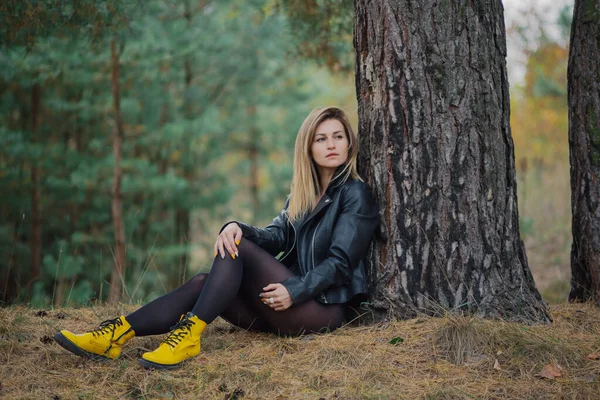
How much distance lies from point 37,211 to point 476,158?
26.6ft

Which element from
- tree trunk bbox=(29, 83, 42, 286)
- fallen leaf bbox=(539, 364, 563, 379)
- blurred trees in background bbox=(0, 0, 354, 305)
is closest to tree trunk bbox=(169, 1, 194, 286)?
blurred trees in background bbox=(0, 0, 354, 305)

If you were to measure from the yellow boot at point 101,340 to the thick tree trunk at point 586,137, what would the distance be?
2853 mm

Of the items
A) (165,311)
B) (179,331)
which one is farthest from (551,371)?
(165,311)

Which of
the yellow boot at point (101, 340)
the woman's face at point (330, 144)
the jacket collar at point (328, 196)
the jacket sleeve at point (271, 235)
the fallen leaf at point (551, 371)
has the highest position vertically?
the woman's face at point (330, 144)

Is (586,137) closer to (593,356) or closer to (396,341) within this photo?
(593,356)

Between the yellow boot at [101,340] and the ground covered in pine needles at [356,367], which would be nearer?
the ground covered in pine needles at [356,367]

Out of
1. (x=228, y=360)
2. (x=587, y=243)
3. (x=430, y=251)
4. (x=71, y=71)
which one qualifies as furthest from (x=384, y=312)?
(x=71, y=71)

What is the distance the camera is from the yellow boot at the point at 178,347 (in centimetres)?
280

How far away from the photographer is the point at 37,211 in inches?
369

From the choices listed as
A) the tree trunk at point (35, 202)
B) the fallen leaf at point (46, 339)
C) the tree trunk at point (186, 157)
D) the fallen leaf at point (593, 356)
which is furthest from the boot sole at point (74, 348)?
the tree trunk at point (186, 157)

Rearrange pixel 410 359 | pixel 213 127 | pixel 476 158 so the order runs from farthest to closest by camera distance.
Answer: pixel 213 127
pixel 476 158
pixel 410 359

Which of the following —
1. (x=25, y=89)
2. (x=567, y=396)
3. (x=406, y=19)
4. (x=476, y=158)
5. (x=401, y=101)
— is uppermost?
(x=25, y=89)

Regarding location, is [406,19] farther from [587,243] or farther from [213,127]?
[213,127]

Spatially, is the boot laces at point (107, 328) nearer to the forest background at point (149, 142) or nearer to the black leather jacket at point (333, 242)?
the black leather jacket at point (333, 242)
